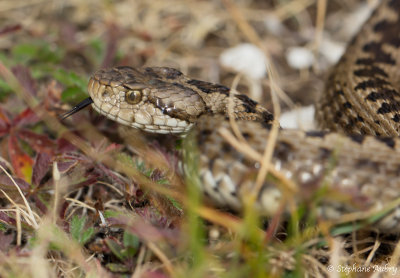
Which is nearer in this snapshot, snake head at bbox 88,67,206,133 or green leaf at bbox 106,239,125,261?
green leaf at bbox 106,239,125,261

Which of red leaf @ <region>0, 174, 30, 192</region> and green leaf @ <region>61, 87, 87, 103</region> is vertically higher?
green leaf @ <region>61, 87, 87, 103</region>

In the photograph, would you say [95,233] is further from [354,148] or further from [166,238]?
[354,148]

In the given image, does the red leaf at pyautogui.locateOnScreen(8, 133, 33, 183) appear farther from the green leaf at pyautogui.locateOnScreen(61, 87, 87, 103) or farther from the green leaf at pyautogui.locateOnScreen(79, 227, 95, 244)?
the green leaf at pyautogui.locateOnScreen(79, 227, 95, 244)

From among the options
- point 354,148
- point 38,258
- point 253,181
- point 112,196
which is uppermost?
point 354,148

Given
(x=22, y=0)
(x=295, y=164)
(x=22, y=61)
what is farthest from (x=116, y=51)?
(x=295, y=164)

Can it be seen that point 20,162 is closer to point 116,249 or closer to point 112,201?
point 112,201

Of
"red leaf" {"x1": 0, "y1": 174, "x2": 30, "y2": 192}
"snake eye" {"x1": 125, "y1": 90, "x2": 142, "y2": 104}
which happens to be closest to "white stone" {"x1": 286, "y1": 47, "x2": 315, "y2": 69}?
"snake eye" {"x1": 125, "y1": 90, "x2": 142, "y2": 104}

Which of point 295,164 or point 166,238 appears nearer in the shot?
point 166,238
